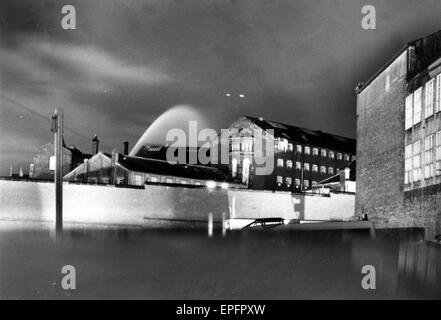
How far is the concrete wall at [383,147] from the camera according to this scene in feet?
95.1

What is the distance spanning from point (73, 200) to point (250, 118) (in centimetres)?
4063

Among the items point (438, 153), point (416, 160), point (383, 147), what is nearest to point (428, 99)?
point (438, 153)

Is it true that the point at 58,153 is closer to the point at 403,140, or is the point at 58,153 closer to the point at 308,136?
the point at 403,140

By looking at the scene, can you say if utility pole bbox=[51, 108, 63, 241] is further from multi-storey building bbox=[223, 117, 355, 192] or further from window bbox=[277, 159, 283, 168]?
window bbox=[277, 159, 283, 168]

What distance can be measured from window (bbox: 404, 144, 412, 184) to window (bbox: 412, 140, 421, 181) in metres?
0.42

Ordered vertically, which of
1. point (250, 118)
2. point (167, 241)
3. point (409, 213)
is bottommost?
point (167, 241)

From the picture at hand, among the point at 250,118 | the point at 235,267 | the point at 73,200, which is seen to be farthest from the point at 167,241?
the point at 250,118

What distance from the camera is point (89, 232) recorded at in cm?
3891

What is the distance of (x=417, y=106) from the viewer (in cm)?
2622

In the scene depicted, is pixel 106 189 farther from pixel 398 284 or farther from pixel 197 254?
pixel 398 284

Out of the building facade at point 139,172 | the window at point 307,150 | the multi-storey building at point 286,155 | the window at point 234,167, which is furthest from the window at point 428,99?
the window at point 307,150

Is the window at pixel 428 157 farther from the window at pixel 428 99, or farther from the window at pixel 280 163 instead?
the window at pixel 280 163

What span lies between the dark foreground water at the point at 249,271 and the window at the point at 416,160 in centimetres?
316

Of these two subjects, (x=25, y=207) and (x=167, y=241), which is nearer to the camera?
(x=167, y=241)
